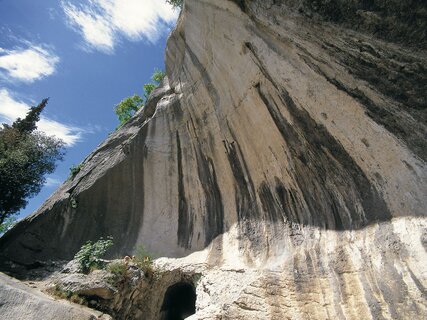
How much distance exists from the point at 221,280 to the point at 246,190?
2.44m

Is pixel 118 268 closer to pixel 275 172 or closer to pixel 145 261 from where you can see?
pixel 145 261

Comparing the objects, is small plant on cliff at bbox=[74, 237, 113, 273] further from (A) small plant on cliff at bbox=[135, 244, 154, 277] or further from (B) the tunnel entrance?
(B) the tunnel entrance

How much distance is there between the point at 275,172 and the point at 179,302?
5.20 meters

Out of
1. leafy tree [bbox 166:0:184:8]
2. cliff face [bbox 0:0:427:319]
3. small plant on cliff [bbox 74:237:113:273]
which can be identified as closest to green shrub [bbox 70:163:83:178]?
cliff face [bbox 0:0:427:319]

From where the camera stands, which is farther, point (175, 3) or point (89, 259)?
point (175, 3)

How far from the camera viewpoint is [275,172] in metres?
8.35

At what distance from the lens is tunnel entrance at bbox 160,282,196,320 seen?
976 centimetres

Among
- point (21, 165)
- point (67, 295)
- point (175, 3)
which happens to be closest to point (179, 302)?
point (67, 295)

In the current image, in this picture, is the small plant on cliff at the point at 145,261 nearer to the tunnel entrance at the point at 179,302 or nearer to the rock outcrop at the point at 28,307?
the tunnel entrance at the point at 179,302

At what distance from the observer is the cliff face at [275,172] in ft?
18.1

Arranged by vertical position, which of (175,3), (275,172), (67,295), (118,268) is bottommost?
(67,295)

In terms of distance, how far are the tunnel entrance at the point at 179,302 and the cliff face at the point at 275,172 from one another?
1274 millimetres

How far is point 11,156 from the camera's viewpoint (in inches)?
495

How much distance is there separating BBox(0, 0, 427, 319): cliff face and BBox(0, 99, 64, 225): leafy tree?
293 centimetres
